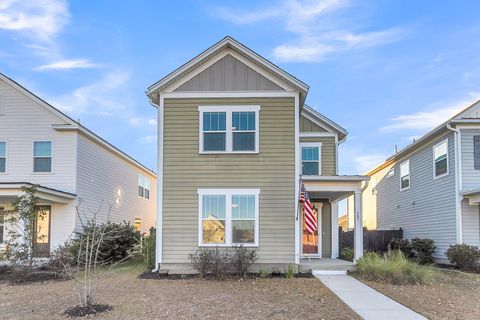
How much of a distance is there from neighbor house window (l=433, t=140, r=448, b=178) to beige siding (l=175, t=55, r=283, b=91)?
7310 millimetres

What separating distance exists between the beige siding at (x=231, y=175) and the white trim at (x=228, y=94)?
13cm

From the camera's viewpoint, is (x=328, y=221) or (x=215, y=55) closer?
(x=215, y=55)

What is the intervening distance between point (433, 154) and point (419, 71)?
503cm

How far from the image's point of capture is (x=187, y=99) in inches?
568

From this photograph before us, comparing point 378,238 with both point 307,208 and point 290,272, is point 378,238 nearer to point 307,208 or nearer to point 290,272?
point 307,208

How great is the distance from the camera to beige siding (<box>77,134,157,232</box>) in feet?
63.0

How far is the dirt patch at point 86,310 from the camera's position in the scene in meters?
8.23

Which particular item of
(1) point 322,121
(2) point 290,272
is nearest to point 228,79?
(1) point 322,121

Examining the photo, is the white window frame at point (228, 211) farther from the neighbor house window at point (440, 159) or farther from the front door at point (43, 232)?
the neighbor house window at point (440, 159)

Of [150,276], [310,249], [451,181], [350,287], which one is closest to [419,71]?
[451,181]

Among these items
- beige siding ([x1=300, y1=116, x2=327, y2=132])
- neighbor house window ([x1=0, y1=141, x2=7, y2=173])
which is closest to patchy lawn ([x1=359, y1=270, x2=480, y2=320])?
beige siding ([x1=300, y1=116, x2=327, y2=132])

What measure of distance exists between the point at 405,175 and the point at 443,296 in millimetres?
12117

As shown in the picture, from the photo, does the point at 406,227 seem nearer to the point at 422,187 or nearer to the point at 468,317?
the point at 422,187

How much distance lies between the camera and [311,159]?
17.9 meters
